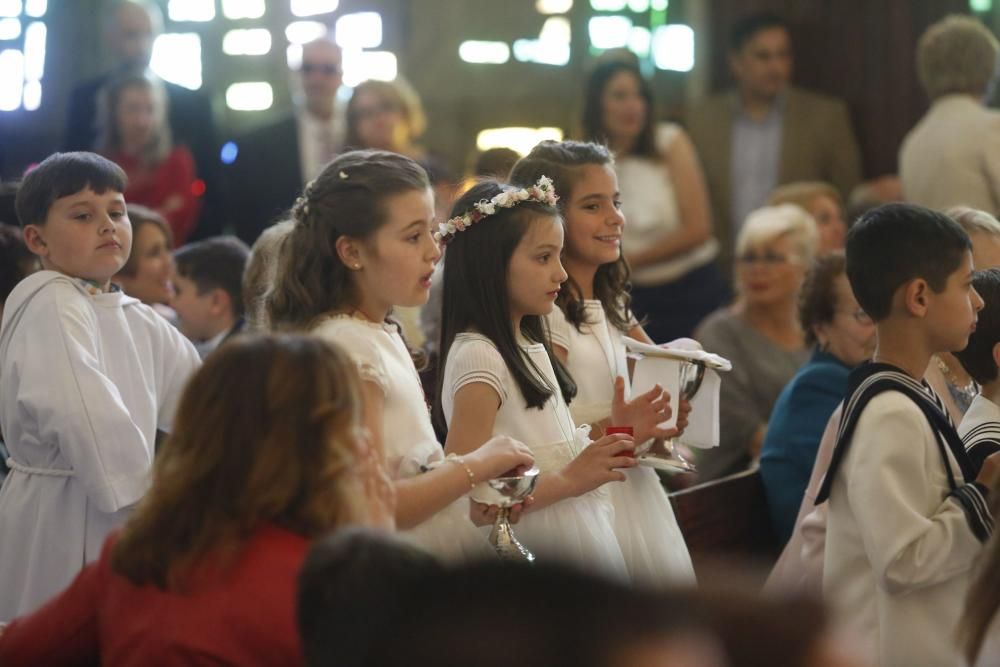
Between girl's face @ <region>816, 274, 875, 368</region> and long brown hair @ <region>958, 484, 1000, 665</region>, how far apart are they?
220 cm

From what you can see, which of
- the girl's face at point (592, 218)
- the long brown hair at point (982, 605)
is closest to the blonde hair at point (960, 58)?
the girl's face at point (592, 218)

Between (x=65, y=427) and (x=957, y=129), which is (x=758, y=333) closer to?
(x=957, y=129)

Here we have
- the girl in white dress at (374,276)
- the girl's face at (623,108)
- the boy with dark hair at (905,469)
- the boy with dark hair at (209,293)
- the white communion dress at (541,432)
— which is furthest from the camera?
the girl's face at (623,108)

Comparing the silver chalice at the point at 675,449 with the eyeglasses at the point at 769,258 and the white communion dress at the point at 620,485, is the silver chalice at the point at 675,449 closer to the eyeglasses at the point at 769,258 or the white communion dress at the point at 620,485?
the white communion dress at the point at 620,485

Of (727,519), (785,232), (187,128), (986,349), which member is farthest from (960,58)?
(187,128)

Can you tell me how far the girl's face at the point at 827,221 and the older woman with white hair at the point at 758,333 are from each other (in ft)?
2.23

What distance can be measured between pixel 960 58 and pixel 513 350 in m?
3.43

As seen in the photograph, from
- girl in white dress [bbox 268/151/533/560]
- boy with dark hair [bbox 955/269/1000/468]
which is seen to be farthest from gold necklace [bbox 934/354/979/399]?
girl in white dress [bbox 268/151/533/560]

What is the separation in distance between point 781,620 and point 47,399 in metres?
2.58

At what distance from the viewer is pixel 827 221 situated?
691cm

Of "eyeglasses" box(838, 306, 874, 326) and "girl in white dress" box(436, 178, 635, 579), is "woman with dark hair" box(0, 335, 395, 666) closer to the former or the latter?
"girl in white dress" box(436, 178, 635, 579)

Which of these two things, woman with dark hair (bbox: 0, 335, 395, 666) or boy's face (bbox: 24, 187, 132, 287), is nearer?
woman with dark hair (bbox: 0, 335, 395, 666)

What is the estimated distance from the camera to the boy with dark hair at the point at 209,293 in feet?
16.2

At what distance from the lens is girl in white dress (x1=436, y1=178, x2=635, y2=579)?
3.24m
